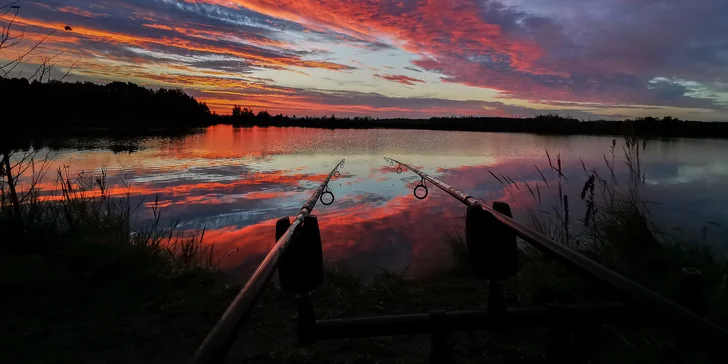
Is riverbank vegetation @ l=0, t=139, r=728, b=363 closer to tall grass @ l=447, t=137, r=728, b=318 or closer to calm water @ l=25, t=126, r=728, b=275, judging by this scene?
tall grass @ l=447, t=137, r=728, b=318

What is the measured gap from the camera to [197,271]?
570 centimetres

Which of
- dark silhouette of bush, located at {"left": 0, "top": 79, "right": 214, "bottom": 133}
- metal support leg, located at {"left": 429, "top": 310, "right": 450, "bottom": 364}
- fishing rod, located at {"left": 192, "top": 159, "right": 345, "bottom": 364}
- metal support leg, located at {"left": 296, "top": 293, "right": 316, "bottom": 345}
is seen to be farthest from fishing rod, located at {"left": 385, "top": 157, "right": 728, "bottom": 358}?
dark silhouette of bush, located at {"left": 0, "top": 79, "right": 214, "bottom": 133}

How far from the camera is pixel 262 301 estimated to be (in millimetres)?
4805

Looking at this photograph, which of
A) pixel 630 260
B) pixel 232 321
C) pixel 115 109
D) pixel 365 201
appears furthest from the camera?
pixel 115 109

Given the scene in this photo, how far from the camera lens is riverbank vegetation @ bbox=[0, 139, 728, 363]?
342 cm

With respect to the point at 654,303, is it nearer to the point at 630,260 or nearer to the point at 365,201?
the point at 630,260

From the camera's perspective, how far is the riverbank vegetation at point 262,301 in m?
3.42

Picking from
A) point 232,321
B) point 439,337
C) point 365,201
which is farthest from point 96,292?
point 365,201

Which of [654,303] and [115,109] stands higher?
[115,109]

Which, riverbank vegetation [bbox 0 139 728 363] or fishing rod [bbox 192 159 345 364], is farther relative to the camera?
riverbank vegetation [bbox 0 139 728 363]

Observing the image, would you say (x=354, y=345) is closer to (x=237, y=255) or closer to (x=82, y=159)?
(x=237, y=255)

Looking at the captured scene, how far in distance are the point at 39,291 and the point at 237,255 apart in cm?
289

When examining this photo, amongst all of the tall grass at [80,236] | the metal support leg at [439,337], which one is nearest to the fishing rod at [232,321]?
the metal support leg at [439,337]

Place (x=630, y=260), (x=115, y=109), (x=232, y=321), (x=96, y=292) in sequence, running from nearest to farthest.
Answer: (x=232, y=321), (x=630, y=260), (x=96, y=292), (x=115, y=109)
